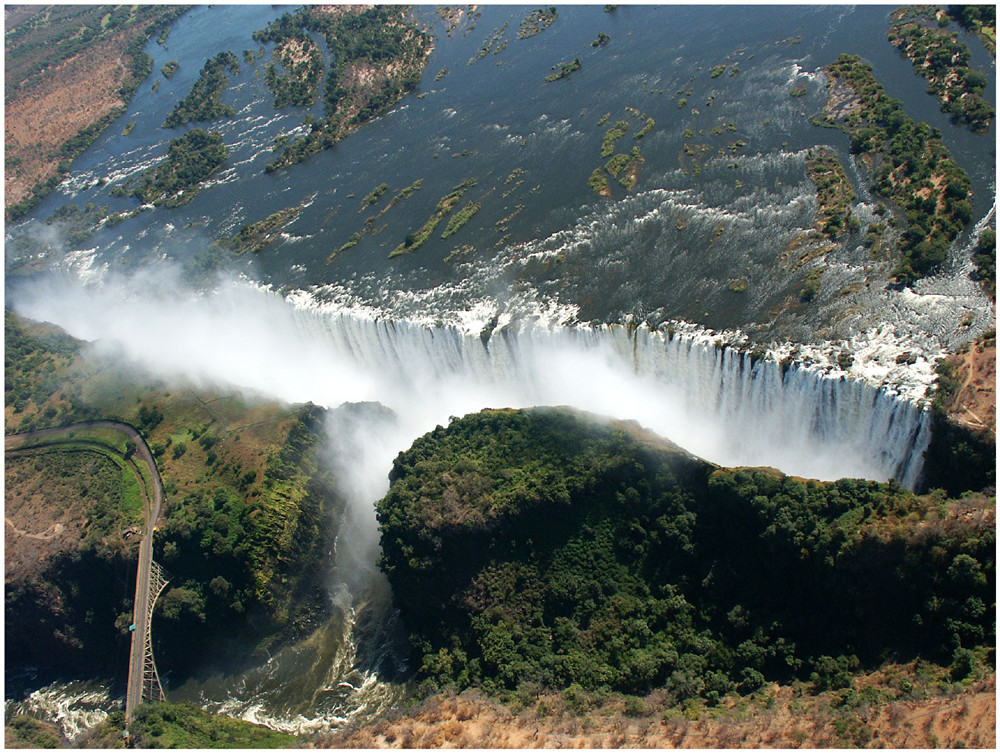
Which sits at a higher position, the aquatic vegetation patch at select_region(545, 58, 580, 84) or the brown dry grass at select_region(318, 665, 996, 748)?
the aquatic vegetation patch at select_region(545, 58, 580, 84)

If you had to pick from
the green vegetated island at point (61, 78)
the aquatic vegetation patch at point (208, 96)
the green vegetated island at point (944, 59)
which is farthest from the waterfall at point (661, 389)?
the green vegetated island at point (61, 78)

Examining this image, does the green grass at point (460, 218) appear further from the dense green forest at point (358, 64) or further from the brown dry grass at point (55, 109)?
the brown dry grass at point (55, 109)

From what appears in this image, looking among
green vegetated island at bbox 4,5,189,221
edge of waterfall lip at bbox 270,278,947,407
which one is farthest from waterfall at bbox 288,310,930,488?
green vegetated island at bbox 4,5,189,221

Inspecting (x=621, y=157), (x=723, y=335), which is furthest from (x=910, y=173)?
(x=621, y=157)

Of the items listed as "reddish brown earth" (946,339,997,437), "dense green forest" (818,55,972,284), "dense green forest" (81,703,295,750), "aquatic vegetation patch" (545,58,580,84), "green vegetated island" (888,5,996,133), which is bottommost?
"dense green forest" (81,703,295,750)

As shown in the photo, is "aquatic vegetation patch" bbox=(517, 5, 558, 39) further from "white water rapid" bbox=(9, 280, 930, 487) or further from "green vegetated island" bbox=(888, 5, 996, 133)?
"white water rapid" bbox=(9, 280, 930, 487)

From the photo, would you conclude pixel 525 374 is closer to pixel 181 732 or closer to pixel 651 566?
pixel 651 566

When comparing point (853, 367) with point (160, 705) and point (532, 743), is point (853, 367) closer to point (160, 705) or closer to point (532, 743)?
point (532, 743)
